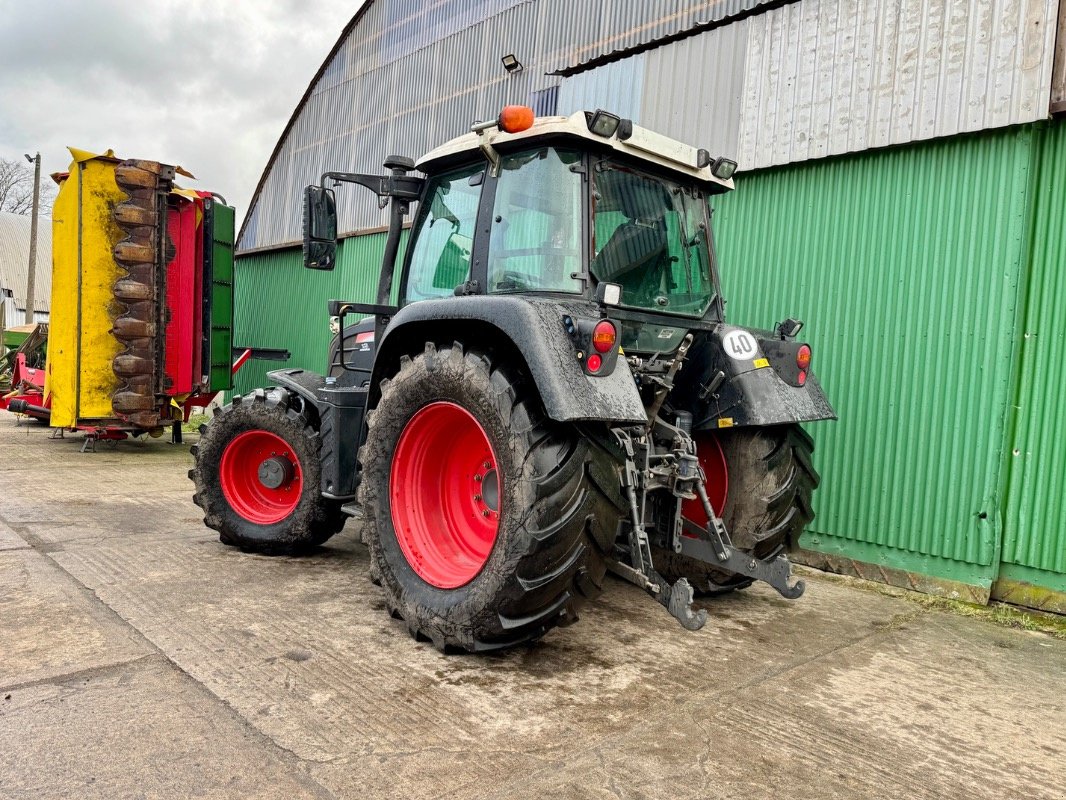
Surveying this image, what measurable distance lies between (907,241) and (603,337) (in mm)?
3093

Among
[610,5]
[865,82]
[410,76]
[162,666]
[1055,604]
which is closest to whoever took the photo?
[162,666]

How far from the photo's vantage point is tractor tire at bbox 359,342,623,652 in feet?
9.88

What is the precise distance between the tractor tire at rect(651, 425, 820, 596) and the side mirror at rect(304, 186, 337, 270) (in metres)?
2.29

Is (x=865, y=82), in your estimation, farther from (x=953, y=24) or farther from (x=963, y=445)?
(x=963, y=445)

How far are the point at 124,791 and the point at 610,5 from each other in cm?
835

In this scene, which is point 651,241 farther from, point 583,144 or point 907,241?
point 907,241

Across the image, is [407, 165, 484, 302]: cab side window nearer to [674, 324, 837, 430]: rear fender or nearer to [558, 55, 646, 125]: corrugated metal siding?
[674, 324, 837, 430]: rear fender

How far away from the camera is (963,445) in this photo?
189 inches

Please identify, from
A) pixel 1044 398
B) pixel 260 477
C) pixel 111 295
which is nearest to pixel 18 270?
pixel 111 295

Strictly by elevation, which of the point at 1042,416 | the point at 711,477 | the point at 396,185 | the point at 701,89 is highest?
the point at 701,89

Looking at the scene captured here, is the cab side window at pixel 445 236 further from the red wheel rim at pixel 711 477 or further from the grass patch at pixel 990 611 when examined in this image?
the grass patch at pixel 990 611

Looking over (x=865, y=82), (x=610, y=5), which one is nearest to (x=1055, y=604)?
(x=865, y=82)

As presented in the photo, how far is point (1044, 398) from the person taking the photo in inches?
180

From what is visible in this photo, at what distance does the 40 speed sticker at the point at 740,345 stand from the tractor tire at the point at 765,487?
0.39 metres
